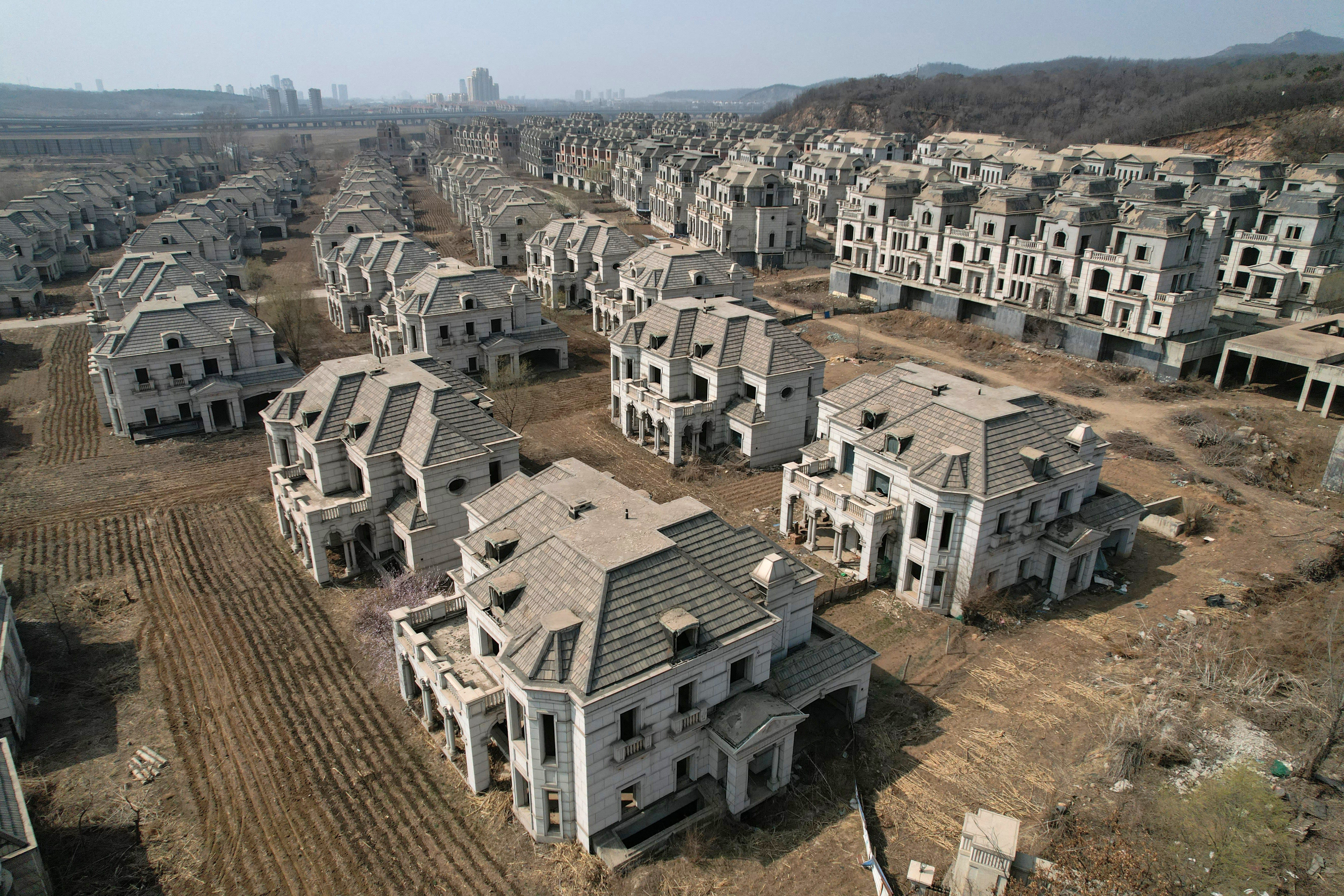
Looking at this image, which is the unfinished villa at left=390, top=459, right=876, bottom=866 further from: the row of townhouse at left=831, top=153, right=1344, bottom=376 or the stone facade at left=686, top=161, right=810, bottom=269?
the stone facade at left=686, top=161, right=810, bottom=269

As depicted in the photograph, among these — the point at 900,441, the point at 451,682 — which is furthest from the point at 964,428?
the point at 451,682

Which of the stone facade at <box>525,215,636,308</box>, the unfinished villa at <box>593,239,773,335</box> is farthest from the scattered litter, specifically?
the stone facade at <box>525,215,636,308</box>

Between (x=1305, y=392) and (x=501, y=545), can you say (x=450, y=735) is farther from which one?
(x=1305, y=392)

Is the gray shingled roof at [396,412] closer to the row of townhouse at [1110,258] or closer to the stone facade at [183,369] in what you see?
the stone facade at [183,369]

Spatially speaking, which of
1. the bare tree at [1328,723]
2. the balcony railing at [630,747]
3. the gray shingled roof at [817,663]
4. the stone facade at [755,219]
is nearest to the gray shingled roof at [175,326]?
the balcony railing at [630,747]

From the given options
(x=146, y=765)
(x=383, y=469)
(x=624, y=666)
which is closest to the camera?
(x=624, y=666)
